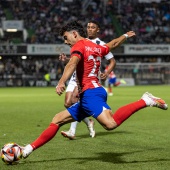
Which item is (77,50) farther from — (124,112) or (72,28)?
(124,112)

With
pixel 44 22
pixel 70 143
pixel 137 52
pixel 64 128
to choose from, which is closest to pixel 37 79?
pixel 44 22

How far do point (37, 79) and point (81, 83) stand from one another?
38.7 meters

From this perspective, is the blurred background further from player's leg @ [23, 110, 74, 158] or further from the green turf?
player's leg @ [23, 110, 74, 158]

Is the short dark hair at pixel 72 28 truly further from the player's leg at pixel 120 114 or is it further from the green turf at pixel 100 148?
the green turf at pixel 100 148

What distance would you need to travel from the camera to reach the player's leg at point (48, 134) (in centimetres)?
698

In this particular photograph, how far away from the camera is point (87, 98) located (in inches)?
277

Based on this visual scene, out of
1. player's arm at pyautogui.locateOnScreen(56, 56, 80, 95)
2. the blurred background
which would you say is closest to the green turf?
player's arm at pyautogui.locateOnScreen(56, 56, 80, 95)

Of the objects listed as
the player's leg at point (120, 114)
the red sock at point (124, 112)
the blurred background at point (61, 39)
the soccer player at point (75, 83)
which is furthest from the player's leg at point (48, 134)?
the blurred background at point (61, 39)

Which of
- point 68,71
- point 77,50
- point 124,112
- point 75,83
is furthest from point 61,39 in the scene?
point 68,71

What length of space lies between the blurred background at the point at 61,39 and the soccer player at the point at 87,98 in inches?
1491

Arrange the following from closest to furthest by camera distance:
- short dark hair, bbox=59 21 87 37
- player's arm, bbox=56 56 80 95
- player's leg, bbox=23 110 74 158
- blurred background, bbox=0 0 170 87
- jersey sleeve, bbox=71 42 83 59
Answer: player's arm, bbox=56 56 80 95 → jersey sleeve, bbox=71 42 83 59 → player's leg, bbox=23 110 74 158 → short dark hair, bbox=59 21 87 37 → blurred background, bbox=0 0 170 87

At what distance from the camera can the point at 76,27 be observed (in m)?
7.19

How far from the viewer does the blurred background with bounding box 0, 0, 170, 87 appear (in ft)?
152

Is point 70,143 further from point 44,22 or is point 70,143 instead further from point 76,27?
point 44,22
